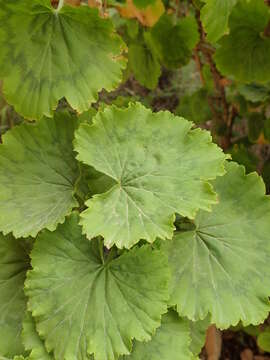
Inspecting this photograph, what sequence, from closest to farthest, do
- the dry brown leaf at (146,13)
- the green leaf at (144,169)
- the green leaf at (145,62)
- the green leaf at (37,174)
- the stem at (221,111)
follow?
the green leaf at (144,169), the green leaf at (37,174), the dry brown leaf at (146,13), the green leaf at (145,62), the stem at (221,111)

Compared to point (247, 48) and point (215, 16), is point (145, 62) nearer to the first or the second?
point (247, 48)

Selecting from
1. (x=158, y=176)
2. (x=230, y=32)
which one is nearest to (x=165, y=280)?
(x=158, y=176)

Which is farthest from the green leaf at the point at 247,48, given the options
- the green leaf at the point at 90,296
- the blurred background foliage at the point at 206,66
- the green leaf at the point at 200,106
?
the green leaf at the point at 90,296

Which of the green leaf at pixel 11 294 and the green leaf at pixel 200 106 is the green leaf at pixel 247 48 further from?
the green leaf at pixel 11 294

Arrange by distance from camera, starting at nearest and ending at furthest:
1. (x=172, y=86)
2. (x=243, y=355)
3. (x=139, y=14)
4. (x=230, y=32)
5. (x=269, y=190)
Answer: (x=230, y=32), (x=139, y=14), (x=269, y=190), (x=243, y=355), (x=172, y=86)

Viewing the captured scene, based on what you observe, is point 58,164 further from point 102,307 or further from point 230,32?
point 230,32

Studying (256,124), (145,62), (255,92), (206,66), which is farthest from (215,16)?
(206,66)

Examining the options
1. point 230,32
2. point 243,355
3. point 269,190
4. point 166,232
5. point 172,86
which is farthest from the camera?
point 172,86
